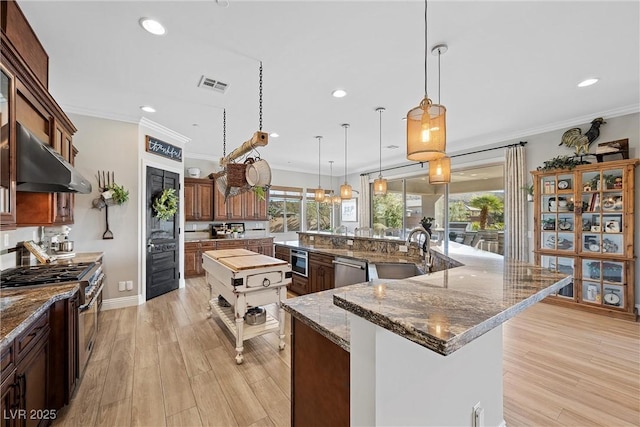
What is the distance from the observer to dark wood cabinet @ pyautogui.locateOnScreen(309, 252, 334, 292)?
12.4ft

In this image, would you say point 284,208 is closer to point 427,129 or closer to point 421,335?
point 427,129

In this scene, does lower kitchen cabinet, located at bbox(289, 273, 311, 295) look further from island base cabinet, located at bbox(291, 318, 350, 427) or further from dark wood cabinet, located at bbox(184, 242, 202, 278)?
island base cabinet, located at bbox(291, 318, 350, 427)

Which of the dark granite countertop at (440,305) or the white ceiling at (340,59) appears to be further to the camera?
the white ceiling at (340,59)

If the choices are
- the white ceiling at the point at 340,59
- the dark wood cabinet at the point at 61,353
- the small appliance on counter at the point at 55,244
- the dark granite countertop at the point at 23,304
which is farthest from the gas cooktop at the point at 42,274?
the white ceiling at the point at 340,59

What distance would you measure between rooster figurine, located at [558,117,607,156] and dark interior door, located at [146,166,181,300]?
246 inches

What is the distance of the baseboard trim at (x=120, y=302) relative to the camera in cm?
373

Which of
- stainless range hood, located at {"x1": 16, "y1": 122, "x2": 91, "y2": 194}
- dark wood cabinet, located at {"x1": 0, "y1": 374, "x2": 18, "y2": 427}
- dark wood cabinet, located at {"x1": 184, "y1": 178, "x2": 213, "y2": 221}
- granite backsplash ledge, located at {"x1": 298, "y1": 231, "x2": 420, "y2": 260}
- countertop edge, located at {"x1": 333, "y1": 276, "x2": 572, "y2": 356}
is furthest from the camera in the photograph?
dark wood cabinet, located at {"x1": 184, "y1": 178, "x2": 213, "y2": 221}

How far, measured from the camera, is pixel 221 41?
2.16 m

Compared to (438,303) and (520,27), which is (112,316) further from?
(520,27)

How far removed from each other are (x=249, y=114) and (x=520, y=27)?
9.92ft

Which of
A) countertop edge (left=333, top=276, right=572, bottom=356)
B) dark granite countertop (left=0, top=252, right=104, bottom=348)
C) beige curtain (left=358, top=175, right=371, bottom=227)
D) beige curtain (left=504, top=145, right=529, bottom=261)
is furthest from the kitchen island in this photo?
beige curtain (left=358, top=175, right=371, bottom=227)

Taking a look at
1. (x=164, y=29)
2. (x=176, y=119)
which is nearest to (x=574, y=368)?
(x=164, y=29)

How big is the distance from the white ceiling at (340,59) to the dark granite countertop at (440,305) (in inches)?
70.6

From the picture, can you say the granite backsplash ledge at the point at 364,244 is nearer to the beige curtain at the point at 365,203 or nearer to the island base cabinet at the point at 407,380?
the island base cabinet at the point at 407,380
